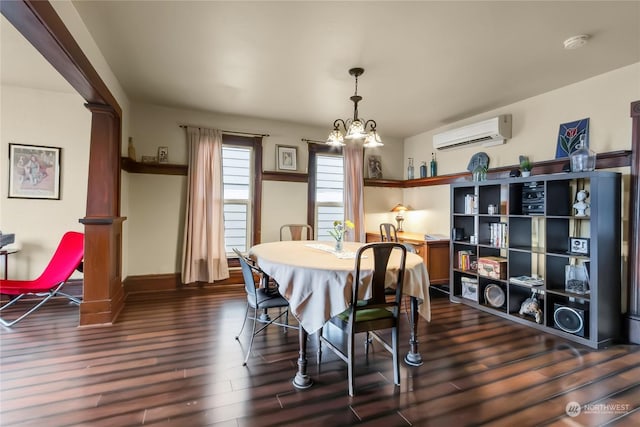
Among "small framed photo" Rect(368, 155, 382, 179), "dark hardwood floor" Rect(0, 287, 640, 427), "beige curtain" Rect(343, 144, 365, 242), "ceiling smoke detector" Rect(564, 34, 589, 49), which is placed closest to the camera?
"dark hardwood floor" Rect(0, 287, 640, 427)

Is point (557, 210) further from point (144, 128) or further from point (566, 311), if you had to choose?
point (144, 128)

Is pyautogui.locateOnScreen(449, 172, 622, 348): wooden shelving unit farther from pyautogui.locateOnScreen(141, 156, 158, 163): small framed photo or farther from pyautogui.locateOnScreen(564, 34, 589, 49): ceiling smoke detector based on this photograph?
pyautogui.locateOnScreen(141, 156, 158, 163): small framed photo

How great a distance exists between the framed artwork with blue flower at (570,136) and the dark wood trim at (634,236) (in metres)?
0.40

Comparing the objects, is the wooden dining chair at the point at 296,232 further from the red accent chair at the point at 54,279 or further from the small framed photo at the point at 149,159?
the red accent chair at the point at 54,279

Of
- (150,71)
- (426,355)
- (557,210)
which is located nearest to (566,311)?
(557,210)

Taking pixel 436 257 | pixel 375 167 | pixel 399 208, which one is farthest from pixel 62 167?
pixel 436 257

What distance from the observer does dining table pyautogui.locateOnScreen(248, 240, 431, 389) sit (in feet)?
6.73

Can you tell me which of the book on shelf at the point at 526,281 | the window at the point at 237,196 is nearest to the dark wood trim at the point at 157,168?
the window at the point at 237,196

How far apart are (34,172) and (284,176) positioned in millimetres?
3114

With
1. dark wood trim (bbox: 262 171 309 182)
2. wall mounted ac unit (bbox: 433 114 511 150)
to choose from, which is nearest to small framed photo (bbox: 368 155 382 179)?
wall mounted ac unit (bbox: 433 114 511 150)

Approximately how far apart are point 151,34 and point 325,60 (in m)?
1.46

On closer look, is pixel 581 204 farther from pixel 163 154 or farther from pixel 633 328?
pixel 163 154

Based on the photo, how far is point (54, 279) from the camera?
3.18 metres

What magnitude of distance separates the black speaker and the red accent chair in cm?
478
